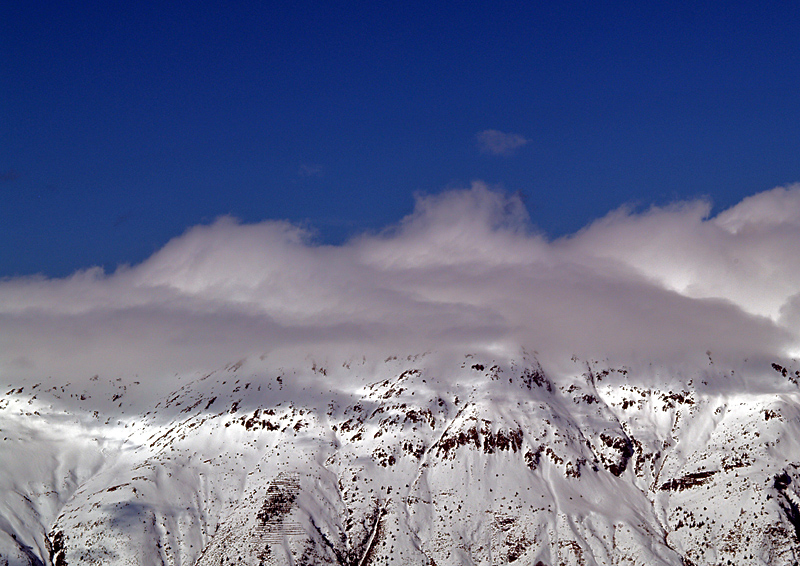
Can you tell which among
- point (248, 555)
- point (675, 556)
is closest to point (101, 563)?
point (248, 555)

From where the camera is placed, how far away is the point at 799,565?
183 meters

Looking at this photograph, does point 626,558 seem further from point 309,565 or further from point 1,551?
point 1,551

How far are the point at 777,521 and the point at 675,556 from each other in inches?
1129

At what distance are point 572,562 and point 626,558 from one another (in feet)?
47.6

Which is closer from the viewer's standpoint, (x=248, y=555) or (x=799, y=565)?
(x=799, y=565)

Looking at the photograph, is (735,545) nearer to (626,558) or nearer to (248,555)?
(626,558)

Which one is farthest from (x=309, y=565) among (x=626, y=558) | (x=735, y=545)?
(x=735, y=545)

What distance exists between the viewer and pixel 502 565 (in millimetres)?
199875

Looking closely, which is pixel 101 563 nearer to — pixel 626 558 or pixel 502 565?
pixel 502 565

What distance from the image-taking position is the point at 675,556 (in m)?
198

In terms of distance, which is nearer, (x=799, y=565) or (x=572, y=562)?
(x=799, y=565)

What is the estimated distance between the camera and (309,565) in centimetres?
19975

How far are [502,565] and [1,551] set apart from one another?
13595 centimetres

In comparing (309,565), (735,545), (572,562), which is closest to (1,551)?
(309,565)
